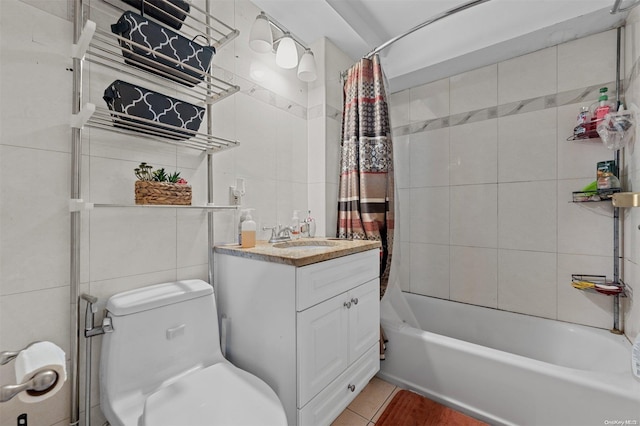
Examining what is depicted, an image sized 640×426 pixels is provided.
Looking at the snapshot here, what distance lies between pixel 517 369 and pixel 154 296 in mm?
1607

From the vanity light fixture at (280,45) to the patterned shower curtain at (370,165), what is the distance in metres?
0.37

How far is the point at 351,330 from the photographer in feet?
4.23

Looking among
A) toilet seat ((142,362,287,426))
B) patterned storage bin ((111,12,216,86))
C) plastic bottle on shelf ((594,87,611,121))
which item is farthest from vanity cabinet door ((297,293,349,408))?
plastic bottle on shelf ((594,87,611,121))

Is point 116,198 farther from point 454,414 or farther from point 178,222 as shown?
point 454,414

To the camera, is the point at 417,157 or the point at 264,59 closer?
the point at 264,59

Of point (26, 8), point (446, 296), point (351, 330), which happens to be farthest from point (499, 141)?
point (26, 8)

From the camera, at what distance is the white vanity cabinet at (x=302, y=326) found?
1.03 meters

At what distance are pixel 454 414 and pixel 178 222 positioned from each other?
167cm

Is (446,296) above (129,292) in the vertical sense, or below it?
below

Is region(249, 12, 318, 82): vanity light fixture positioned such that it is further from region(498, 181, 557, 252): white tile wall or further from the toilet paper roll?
region(498, 181, 557, 252): white tile wall

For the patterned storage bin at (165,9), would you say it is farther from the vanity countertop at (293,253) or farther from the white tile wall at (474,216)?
the white tile wall at (474,216)

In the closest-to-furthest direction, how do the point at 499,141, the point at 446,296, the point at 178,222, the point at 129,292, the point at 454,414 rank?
the point at 129,292 < the point at 178,222 < the point at 454,414 < the point at 499,141 < the point at 446,296

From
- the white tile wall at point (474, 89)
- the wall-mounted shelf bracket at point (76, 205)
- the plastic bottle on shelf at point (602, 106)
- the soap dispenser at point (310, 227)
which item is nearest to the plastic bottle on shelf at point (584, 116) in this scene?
the plastic bottle on shelf at point (602, 106)

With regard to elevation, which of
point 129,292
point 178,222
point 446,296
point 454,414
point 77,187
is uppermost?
point 77,187
